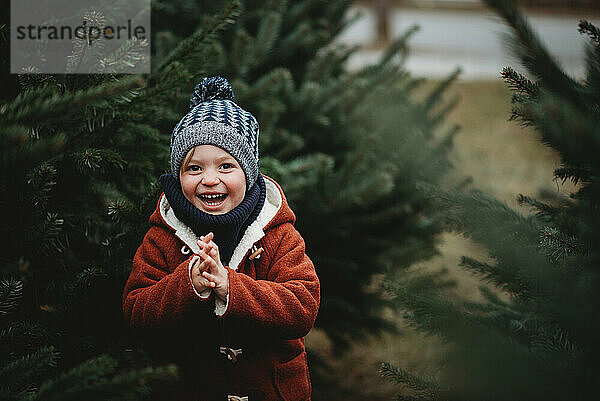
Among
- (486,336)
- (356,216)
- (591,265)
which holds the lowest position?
(356,216)

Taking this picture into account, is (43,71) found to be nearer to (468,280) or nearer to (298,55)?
(298,55)

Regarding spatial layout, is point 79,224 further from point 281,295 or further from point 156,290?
point 281,295

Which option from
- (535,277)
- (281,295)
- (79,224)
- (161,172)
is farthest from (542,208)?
(79,224)

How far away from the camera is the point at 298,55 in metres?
3.73

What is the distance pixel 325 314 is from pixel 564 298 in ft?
7.88

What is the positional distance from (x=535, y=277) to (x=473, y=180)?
2.17 m

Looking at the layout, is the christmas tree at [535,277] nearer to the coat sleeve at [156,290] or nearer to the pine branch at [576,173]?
the pine branch at [576,173]

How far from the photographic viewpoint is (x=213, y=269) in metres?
1.68

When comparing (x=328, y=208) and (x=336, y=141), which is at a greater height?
(x=336, y=141)

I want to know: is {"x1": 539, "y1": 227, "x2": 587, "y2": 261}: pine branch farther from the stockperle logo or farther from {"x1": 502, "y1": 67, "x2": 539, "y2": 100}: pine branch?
the stockperle logo

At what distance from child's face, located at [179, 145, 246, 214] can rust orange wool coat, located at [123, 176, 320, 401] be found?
116mm

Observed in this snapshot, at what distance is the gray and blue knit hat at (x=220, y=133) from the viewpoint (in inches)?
73.7

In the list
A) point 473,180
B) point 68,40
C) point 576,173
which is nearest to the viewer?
point 576,173

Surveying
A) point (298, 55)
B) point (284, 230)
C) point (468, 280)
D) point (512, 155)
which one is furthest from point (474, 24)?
point (284, 230)
